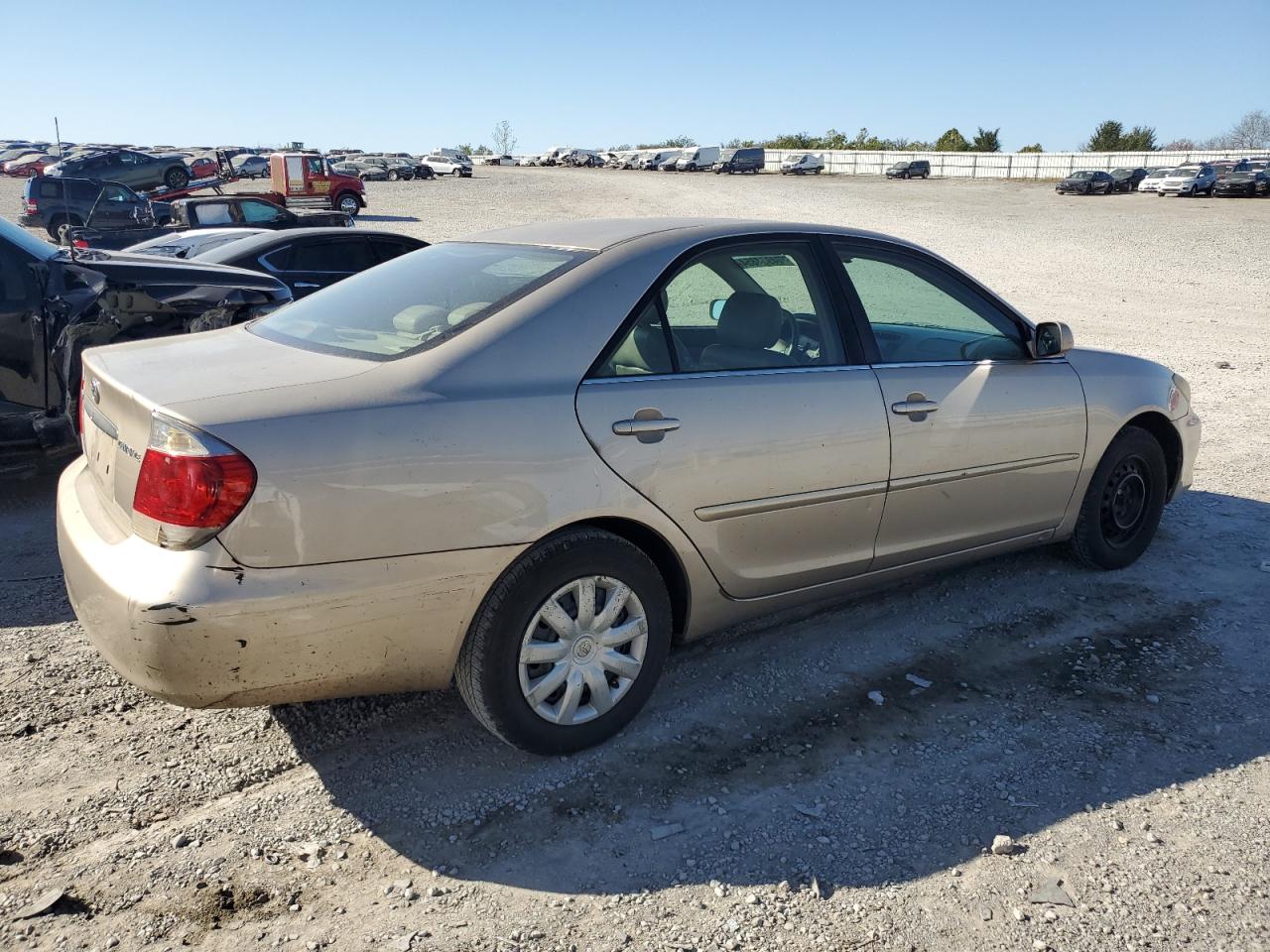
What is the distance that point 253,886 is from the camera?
8.68ft

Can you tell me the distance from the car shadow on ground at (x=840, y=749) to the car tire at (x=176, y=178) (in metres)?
34.5

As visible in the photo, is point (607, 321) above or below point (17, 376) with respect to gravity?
above

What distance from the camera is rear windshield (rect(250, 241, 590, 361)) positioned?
321 cm

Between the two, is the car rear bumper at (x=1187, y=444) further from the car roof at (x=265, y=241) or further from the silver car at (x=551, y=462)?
the car roof at (x=265, y=241)

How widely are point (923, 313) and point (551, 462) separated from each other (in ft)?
7.03

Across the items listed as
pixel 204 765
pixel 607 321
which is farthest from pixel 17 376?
pixel 607 321

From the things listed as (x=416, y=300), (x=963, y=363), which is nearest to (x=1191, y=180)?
(x=963, y=363)

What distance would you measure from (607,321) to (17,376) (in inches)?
154

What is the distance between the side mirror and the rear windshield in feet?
6.76

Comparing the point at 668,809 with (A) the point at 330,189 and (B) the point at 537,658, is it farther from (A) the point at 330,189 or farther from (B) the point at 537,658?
(A) the point at 330,189

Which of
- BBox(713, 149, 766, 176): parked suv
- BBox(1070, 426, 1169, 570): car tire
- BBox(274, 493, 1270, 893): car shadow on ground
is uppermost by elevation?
BBox(713, 149, 766, 176): parked suv

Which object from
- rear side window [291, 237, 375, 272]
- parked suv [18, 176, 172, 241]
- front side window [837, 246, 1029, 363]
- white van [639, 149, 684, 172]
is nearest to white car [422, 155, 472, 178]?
white van [639, 149, 684, 172]

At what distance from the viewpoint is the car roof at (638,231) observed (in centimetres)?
359

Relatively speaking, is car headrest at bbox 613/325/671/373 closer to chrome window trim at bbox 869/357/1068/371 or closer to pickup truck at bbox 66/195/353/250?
chrome window trim at bbox 869/357/1068/371
